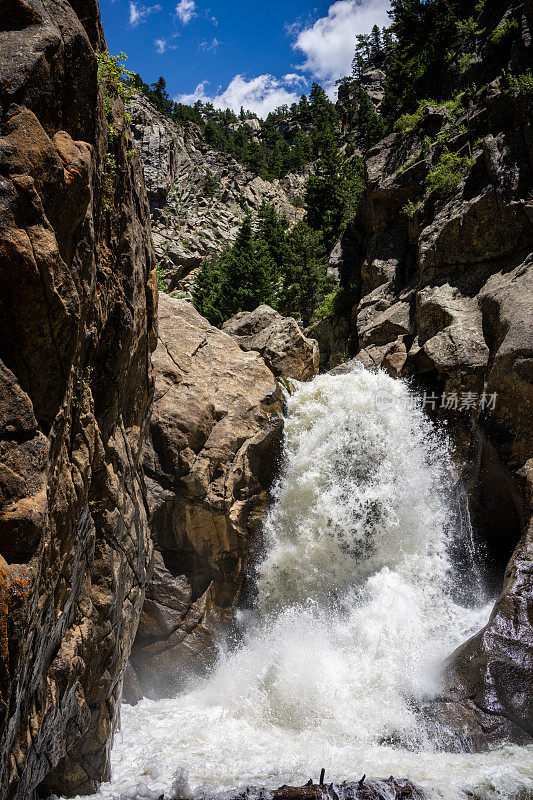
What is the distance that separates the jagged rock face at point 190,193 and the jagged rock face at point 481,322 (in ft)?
82.0

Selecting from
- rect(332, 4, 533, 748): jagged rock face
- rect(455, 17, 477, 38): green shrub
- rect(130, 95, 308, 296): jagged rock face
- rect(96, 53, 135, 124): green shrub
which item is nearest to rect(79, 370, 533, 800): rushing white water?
rect(332, 4, 533, 748): jagged rock face

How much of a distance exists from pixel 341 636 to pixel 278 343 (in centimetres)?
867

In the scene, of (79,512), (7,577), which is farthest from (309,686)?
(7,577)

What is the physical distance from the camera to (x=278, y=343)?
14.7 m

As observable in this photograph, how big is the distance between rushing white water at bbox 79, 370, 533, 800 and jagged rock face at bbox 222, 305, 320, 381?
842 mm

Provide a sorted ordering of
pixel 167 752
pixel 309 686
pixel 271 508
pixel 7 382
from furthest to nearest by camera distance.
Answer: pixel 271 508
pixel 309 686
pixel 167 752
pixel 7 382

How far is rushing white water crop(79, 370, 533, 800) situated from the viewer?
20.3 ft

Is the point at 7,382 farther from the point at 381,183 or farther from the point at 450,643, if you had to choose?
the point at 381,183

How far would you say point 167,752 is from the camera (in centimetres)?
702

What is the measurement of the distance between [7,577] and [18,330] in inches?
66.6

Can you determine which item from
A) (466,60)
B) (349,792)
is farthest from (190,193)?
(349,792)

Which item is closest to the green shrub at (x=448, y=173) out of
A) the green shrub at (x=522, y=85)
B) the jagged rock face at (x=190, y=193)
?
the green shrub at (x=522, y=85)

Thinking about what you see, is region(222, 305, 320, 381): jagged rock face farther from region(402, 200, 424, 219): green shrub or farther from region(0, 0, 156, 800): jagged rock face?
region(0, 0, 156, 800): jagged rock face

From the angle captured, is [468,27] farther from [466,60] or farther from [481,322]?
[481,322]
